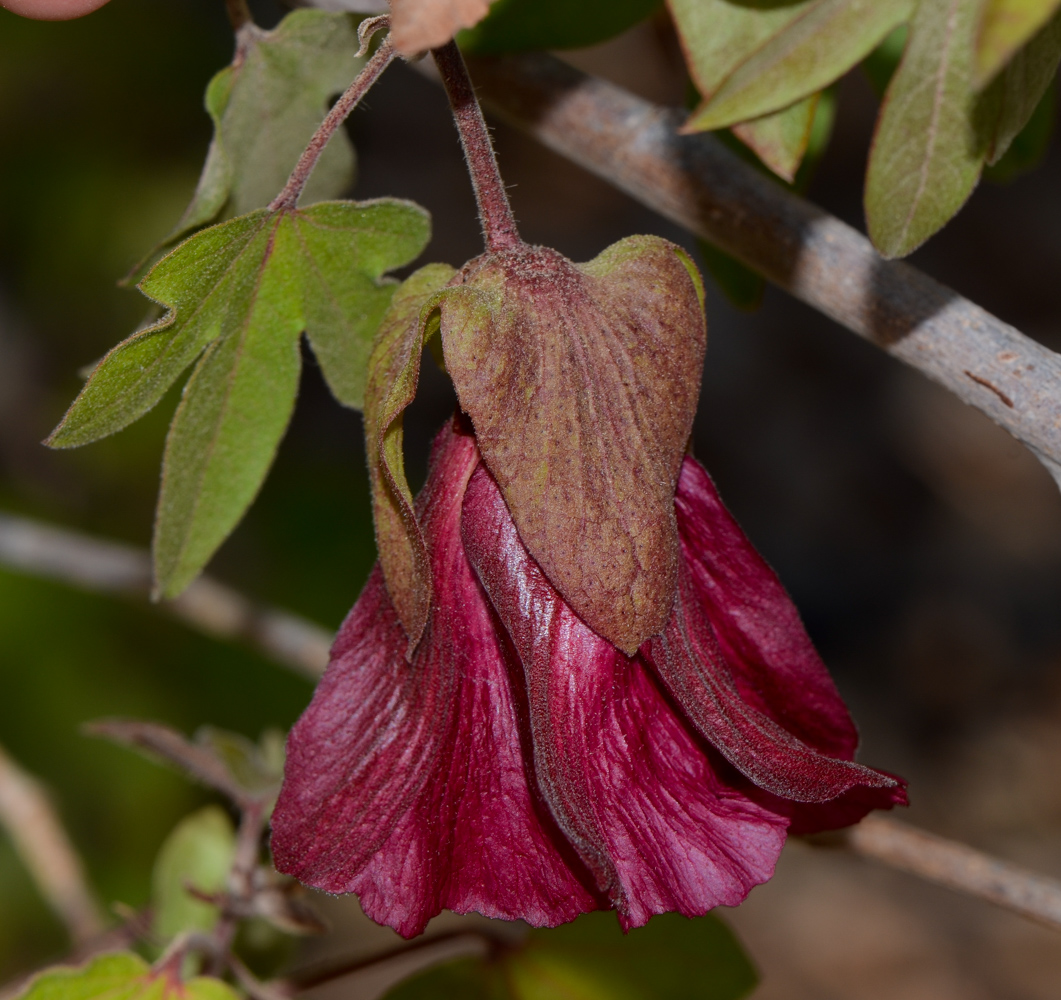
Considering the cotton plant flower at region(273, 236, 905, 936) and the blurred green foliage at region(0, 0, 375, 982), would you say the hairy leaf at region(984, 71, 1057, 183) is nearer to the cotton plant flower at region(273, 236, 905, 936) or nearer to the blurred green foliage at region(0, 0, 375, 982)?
the cotton plant flower at region(273, 236, 905, 936)

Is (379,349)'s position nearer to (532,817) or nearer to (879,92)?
(532,817)

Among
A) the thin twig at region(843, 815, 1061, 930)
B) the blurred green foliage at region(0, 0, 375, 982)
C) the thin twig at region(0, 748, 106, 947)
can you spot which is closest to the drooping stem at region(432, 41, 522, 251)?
the thin twig at region(843, 815, 1061, 930)

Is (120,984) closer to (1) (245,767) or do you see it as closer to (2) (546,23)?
(1) (245,767)

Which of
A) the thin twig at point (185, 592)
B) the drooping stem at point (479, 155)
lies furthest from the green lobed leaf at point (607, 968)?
the drooping stem at point (479, 155)

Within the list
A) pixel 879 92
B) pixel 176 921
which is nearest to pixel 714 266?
pixel 879 92

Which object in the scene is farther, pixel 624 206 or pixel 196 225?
pixel 624 206

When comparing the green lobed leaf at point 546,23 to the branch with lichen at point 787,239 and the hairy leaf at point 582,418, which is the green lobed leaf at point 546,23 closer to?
the branch with lichen at point 787,239
